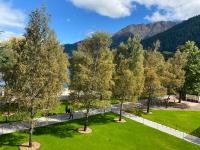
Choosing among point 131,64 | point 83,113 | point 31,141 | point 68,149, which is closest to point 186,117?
Result: point 131,64

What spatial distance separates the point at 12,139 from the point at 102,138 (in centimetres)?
1410

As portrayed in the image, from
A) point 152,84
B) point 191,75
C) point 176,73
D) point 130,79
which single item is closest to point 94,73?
point 130,79

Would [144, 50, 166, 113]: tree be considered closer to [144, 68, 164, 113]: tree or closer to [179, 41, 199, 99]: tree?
Result: [144, 68, 164, 113]: tree

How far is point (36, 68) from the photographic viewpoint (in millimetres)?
40562

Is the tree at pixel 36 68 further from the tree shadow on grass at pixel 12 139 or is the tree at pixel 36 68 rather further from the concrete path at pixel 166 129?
the concrete path at pixel 166 129

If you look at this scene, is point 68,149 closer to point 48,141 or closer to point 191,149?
point 48,141

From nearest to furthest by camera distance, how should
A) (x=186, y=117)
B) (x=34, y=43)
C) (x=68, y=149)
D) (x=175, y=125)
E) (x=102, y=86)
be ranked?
(x=34, y=43), (x=68, y=149), (x=102, y=86), (x=175, y=125), (x=186, y=117)

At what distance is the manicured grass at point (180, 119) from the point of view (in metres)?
58.9

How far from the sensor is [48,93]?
42.4 m

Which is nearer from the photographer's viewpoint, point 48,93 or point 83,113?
point 48,93

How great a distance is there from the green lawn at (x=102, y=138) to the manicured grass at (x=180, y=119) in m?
6.73

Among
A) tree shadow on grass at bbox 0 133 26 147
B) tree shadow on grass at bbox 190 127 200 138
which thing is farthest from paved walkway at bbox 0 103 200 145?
tree shadow on grass at bbox 0 133 26 147

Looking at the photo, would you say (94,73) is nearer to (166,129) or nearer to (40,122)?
(40,122)

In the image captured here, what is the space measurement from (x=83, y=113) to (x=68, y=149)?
66.2 ft
